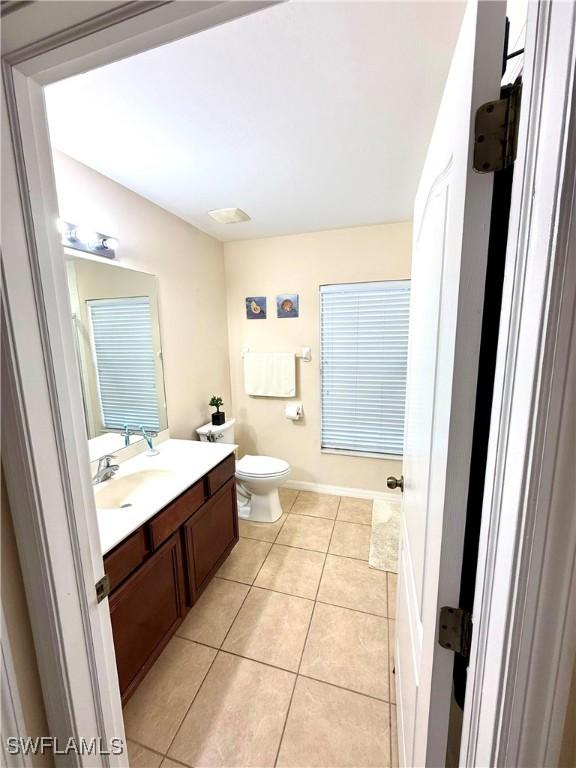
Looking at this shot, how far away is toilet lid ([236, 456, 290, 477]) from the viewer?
234 centimetres

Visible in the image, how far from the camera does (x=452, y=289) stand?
546mm

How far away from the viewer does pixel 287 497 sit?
2904 mm

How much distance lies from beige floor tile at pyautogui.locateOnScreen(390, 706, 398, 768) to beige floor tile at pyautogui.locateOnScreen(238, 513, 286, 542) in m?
1.20

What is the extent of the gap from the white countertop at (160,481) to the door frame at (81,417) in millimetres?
429

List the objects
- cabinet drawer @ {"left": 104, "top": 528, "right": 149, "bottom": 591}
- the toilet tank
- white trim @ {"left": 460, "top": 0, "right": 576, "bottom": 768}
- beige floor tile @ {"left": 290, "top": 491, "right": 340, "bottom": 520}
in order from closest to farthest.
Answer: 1. white trim @ {"left": 460, "top": 0, "right": 576, "bottom": 768}
2. cabinet drawer @ {"left": 104, "top": 528, "right": 149, "bottom": 591}
3. the toilet tank
4. beige floor tile @ {"left": 290, "top": 491, "right": 340, "bottom": 520}

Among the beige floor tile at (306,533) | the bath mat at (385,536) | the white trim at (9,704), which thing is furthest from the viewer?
the beige floor tile at (306,533)

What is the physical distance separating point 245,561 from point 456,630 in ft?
5.92

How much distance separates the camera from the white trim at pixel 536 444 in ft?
1.16

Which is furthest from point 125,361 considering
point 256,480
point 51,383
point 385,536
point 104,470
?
point 385,536

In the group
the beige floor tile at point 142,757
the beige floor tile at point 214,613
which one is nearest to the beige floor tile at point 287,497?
the beige floor tile at point 214,613

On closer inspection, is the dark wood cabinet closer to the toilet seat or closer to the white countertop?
the white countertop

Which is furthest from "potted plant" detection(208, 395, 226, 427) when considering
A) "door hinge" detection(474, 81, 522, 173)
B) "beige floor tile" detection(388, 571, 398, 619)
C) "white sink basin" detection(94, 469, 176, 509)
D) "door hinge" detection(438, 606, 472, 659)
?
"door hinge" detection(474, 81, 522, 173)

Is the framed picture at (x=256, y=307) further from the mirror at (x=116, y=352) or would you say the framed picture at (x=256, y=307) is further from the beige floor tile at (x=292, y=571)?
the beige floor tile at (x=292, y=571)

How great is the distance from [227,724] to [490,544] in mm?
1455
